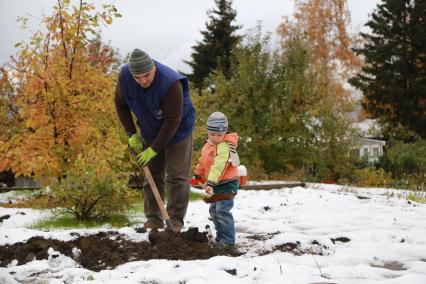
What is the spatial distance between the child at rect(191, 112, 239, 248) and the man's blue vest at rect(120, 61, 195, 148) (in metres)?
0.44

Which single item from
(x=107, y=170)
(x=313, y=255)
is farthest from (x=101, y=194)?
(x=313, y=255)

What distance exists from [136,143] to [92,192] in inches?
54.2

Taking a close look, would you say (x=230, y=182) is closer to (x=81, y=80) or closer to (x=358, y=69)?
(x=81, y=80)

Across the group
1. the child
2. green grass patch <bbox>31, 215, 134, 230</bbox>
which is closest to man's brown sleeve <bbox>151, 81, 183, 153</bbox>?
the child

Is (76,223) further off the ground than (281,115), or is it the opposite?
(281,115)

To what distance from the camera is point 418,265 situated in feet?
11.2

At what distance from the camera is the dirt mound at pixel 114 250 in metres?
3.60

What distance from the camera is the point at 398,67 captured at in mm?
22984

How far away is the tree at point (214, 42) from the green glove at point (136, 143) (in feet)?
76.2

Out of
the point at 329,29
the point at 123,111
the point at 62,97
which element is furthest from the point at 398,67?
the point at 123,111

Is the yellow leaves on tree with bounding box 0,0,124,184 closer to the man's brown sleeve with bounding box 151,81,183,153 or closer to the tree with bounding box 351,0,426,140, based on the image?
the man's brown sleeve with bounding box 151,81,183,153

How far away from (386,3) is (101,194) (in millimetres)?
21773

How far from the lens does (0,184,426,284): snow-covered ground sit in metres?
3.04

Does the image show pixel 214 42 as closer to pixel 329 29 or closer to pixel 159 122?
pixel 329 29
